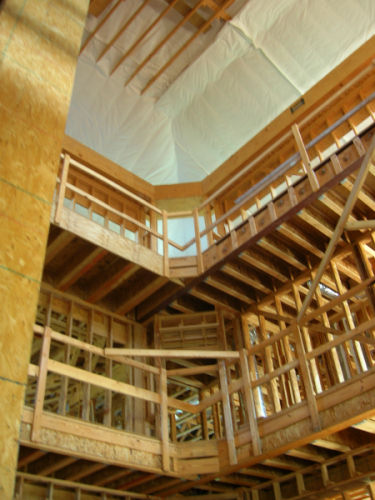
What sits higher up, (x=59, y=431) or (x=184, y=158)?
(x=184, y=158)

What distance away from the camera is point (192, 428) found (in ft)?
48.3

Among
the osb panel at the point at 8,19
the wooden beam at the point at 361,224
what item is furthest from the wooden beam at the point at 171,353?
the osb panel at the point at 8,19

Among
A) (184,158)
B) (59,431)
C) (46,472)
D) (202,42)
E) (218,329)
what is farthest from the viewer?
(184,158)

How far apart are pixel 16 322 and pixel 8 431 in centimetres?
69

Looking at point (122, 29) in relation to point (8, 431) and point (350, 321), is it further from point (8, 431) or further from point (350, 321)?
point (8, 431)

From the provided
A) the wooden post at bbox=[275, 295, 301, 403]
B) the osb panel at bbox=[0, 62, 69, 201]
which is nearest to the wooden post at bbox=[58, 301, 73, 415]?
the wooden post at bbox=[275, 295, 301, 403]

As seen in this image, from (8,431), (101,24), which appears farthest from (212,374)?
(101,24)

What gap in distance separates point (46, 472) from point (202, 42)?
12.0 meters

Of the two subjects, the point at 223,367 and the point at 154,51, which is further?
the point at 154,51

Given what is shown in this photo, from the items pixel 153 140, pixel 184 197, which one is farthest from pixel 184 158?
pixel 184 197

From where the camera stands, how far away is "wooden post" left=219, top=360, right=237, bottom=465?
8391mm

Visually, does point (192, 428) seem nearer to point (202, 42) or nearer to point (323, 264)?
point (323, 264)

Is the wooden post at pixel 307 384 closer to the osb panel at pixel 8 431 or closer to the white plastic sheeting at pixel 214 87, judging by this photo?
the osb panel at pixel 8 431

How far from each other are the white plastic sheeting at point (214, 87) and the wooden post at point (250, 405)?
7.76 meters
